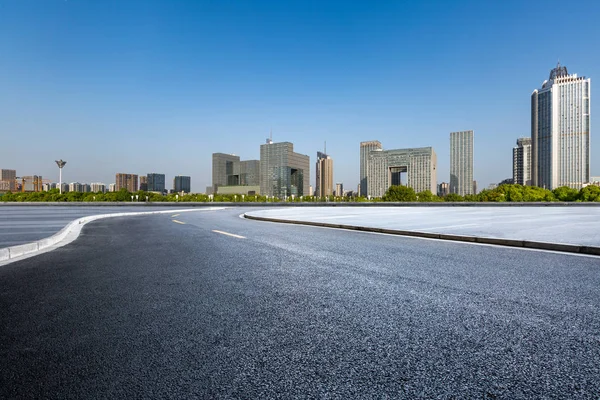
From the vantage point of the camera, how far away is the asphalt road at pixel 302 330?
2.31 metres

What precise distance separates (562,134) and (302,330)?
19459cm

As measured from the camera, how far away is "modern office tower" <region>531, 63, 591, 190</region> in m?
152

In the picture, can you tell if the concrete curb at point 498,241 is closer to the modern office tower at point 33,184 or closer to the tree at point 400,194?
the tree at point 400,194

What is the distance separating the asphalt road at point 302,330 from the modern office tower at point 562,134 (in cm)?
18514

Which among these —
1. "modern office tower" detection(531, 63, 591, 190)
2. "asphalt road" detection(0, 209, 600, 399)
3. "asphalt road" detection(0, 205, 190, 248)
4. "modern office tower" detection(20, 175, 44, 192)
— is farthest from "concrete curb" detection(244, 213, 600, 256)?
"modern office tower" detection(531, 63, 591, 190)

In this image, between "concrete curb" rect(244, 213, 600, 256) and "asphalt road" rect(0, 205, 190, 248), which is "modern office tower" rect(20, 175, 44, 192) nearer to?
"asphalt road" rect(0, 205, 190, 248)

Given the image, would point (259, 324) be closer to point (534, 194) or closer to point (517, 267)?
point (517, 267)

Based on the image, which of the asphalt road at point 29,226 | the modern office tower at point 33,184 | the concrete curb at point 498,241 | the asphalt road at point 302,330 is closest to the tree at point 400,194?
the asphalt road at point 29,226

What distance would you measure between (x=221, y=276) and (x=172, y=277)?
751 millimetres

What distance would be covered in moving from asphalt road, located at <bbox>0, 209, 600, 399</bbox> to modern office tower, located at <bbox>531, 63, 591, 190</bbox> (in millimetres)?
185135

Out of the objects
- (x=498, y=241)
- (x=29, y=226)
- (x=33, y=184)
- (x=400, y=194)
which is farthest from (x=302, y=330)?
(x=33, y=184)

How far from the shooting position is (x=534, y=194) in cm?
10550

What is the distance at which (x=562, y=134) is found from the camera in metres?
156

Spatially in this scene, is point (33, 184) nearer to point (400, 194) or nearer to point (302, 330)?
point (400, 194)
